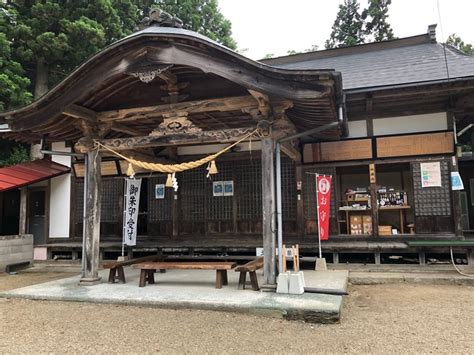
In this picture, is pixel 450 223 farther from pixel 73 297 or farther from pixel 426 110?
pixel 73 297

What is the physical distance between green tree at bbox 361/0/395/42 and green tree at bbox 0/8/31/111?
19645 mm

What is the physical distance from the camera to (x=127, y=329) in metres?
4.84

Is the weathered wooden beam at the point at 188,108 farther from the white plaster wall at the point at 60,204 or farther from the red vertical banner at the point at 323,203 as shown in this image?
the white plaster wall at the point at 60,204

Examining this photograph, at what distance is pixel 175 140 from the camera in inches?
268

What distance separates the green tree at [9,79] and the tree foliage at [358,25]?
18.0m

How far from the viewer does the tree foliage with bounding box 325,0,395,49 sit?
917 inches

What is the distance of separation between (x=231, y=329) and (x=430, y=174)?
20.8 ft

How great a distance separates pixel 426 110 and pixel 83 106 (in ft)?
24.9

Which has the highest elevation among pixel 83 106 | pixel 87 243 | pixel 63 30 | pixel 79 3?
pixel 79 3

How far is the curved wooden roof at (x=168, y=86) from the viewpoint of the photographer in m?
5.67

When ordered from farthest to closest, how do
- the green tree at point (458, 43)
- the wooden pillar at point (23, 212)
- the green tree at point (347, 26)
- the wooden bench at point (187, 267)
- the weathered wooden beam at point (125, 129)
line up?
the green tree at point (347, 26) < the green tree at point (458, 43) < the wooden pillar at point (23, 212) < the weathered wooden beam at point (125, 129) < the wooden bench at point (187, 267)

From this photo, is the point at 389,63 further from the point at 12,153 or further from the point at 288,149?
the point at 12,153

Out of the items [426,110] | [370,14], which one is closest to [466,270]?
[426,110]

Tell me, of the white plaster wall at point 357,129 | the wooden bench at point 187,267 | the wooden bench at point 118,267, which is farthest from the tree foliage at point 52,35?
the white plaster wall at point 357,129
